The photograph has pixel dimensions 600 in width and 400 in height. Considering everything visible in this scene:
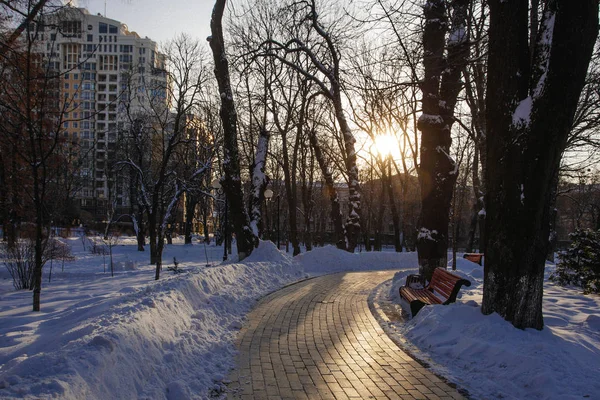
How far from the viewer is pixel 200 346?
18.0 ft

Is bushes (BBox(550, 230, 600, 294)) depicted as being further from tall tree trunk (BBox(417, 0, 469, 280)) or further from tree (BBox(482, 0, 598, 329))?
tree (BBox(482, 0, 598, 329))

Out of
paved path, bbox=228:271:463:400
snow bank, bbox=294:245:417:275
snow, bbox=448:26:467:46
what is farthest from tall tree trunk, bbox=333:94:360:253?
paved path, bbox=228:271:463:400

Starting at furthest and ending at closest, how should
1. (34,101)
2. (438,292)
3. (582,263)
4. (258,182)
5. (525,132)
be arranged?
(258,182)
(582,263)
(34,101)
(438,292)
(525,132)

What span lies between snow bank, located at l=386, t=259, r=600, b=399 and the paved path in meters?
0.37

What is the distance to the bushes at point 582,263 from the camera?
953 cm

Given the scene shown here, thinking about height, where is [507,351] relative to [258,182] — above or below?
below

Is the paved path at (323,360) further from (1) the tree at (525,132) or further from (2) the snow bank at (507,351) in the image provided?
(1) the tree at (525,132)

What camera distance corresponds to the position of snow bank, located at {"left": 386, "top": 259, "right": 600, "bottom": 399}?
13.5 ft

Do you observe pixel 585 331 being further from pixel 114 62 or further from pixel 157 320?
pixel 114 62

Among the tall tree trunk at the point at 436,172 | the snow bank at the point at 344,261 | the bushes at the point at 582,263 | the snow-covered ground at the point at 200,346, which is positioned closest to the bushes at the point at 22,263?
the snow-covered ground at the point at 200,346

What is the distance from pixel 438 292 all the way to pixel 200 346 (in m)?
4.47

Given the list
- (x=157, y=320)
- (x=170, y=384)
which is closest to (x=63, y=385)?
(x=170, y=384)

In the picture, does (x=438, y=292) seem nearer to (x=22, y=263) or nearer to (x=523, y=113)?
(x=523, y=113)

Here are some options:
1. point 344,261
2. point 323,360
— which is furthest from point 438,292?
point 344,261
